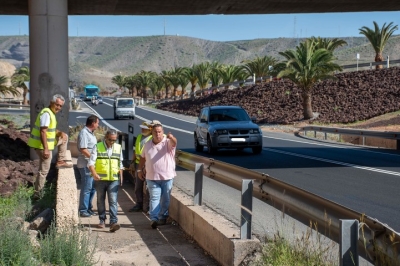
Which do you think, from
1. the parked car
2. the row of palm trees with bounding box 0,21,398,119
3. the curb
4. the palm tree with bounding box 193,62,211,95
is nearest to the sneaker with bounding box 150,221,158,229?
the curb

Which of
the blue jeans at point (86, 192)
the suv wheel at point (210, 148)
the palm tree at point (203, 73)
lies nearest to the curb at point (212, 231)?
the blue jeans at point (86, 192)

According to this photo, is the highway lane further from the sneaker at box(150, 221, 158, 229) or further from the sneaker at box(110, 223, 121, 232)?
the sneaker at box(110, 223, 121, 232)

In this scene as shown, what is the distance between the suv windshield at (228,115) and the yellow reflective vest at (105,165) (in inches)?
602

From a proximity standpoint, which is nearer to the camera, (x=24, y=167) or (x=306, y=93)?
(x=24, y=167)

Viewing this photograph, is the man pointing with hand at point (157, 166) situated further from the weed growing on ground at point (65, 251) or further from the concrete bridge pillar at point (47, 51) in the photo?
the concrete bridge pillar at point (47, 51)

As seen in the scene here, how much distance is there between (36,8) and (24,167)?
444 cm

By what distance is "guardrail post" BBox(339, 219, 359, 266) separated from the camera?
4957 mm

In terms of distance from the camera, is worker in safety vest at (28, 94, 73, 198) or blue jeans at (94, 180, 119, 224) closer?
blue jeans at (94, 180, 119, 224)

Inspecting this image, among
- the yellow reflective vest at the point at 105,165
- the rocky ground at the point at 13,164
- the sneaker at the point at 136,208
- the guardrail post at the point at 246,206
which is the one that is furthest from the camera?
the rocky ground at the point at 13,164

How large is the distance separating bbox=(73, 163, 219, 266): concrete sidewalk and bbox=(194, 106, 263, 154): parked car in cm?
1293

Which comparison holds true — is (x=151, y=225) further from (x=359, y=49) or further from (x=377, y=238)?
(x=359, y=49)

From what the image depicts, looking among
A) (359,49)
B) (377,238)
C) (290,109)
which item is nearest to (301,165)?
(377,238)

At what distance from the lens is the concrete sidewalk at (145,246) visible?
8586 millimetres

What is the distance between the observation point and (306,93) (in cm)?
5234
